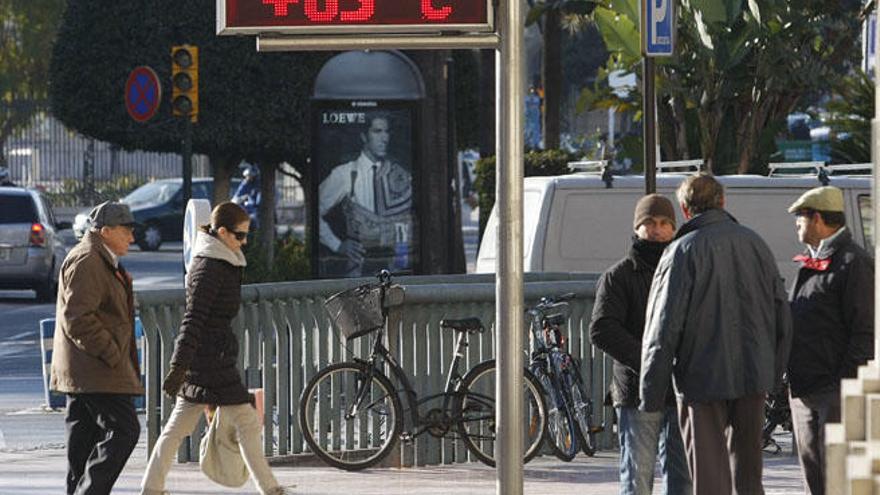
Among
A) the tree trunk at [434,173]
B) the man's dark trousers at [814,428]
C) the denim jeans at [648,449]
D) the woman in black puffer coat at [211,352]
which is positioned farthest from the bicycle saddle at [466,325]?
the tree trunk at [434,173]

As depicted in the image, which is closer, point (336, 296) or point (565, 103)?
point (336, 296)

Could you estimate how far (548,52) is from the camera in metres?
39.1

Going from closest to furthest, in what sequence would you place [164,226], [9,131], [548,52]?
[548,52]
[164,226]
[9,131]

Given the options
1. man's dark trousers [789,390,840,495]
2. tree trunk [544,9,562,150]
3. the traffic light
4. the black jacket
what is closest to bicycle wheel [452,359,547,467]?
man's dark trousers [789,390,840,495]

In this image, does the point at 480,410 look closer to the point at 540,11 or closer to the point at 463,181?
the point at 540,11

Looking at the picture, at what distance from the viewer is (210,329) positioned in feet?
33.8

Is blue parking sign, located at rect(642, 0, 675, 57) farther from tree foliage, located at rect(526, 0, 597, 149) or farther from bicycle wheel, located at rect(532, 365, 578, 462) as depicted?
tree foliage, located at rect(526, 0, 597, 149)

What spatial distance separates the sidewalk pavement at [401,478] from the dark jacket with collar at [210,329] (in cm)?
146

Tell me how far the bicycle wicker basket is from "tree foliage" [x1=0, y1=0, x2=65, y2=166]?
42083 millimetres

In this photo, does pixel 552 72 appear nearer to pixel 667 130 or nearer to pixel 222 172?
pixel 222 172

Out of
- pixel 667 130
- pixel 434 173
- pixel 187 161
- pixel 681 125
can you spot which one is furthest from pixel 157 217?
pixel 681 125

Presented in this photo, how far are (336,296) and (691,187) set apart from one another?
374 cm

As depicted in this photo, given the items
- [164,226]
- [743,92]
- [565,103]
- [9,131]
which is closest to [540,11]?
[743,92]

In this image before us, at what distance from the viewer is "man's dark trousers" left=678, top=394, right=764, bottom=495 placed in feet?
29.6
